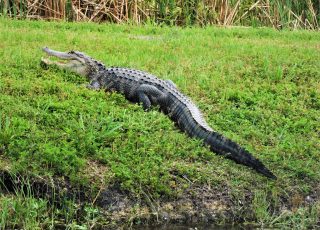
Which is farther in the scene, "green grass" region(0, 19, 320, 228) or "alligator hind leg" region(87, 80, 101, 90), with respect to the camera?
"alligator hind leg" region(87, 80, 101, 90)

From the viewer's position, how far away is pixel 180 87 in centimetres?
784

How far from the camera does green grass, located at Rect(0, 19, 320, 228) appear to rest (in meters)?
5.82

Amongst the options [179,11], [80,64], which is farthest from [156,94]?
[179,11]

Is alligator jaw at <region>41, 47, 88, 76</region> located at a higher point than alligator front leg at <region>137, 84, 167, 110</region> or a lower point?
higher

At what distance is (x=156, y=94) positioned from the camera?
7.37 meters

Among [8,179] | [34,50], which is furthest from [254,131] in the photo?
[34,50]

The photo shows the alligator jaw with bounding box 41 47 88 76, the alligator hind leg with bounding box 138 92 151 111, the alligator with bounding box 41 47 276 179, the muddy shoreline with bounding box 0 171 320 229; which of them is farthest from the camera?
the alligator jaw with bounding box 41 47 88 76

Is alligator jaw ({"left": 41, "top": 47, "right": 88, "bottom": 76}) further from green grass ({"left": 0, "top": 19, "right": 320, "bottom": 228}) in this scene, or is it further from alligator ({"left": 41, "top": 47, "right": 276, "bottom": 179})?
green grass ({"left": 0, "top": 19, "right": 320, "bottom": 228})

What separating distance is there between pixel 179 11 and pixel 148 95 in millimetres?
5251

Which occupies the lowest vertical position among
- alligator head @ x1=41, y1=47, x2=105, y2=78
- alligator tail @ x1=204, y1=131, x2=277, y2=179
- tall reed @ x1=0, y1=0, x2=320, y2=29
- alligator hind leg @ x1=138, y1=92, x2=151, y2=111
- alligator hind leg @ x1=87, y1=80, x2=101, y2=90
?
alligator tail @ x1=204, y1=131, x2=277, y2=179

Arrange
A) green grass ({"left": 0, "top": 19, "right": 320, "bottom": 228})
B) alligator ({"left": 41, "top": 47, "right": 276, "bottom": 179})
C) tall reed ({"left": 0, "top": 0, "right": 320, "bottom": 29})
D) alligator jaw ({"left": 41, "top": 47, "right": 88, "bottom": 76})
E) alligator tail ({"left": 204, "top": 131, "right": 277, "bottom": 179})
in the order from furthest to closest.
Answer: tall reed ({"left": 0, "top": 0, "right": 320, "bottom": 29}) → alligator jaw ({"left": 41, "top": 47, "right": 88, "bottom": 76}) → alligator ({"left": 41, "top": 47, "right": 276, "bottom": 179}) → alligator tail ({"left": 204, "top": 131, "right": 277, "bottom": 179}) → green grass ({"left": 0, "top": 19, "right": 320, "bottom": 228})

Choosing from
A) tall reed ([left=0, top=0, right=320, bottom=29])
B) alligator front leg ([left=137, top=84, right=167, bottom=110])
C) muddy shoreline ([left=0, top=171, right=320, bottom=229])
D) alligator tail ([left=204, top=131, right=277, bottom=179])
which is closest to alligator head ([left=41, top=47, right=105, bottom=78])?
alligator front leg ([left=137, top=84, right=167, bottom=110])

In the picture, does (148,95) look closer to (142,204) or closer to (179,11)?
(142,204)

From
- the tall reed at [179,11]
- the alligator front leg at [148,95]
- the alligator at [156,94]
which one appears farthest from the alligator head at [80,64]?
the tall reed at [179,11]
